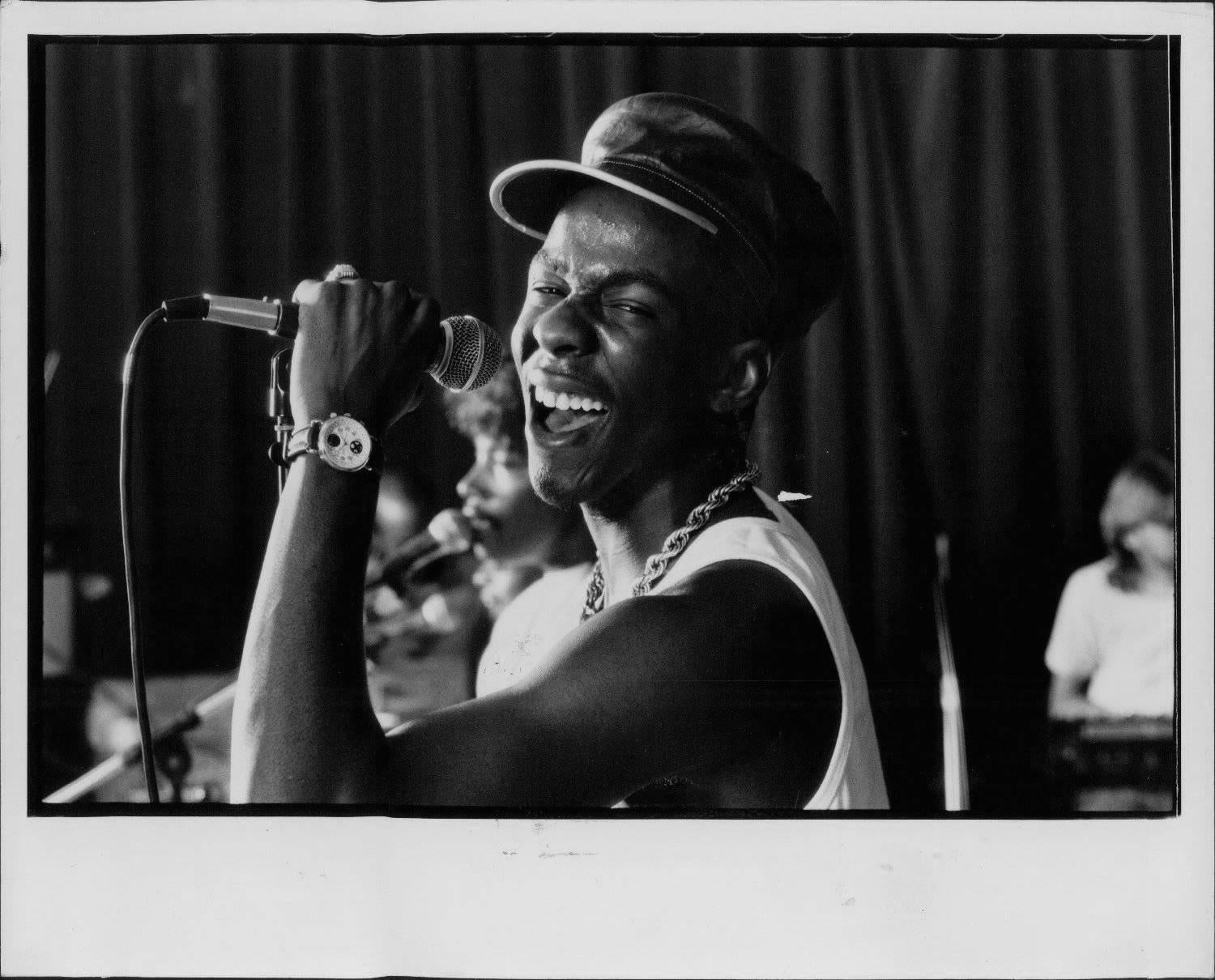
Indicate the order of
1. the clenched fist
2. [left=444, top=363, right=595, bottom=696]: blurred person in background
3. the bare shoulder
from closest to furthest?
1. the bare shoulder
2. the clenched fist
3. [left=444, top=363, right=595, bottom=696]: blurred person in background

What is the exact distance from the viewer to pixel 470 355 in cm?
283

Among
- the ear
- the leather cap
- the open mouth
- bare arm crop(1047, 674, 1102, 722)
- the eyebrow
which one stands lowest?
bare arm crop(1047, 674, 1102, 722)

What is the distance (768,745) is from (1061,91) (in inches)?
59.6

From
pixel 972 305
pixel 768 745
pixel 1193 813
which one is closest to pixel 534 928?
pixel 768 745

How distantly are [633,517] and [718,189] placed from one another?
2.25 feet

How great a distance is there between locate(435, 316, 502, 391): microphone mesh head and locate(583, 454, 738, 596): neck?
1.20ft

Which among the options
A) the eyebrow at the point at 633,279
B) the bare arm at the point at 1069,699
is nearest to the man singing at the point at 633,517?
the eyebrow at the point at 633,279

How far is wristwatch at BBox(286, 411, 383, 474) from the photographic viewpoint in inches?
108

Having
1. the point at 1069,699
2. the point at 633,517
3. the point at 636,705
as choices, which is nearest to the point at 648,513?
the point at 633,517

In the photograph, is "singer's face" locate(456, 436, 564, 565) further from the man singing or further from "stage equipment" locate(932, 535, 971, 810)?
"stage equipment" locate(932, 535, 971, 810)

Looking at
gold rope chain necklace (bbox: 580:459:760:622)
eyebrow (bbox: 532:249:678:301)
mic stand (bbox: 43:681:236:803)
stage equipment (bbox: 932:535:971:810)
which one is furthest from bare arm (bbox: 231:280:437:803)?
stage equipment (bbox: 932:535:971:810)

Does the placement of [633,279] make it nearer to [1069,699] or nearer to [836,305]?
[836,305]

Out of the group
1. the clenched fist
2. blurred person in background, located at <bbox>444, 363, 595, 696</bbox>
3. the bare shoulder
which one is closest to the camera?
the bare shoulder

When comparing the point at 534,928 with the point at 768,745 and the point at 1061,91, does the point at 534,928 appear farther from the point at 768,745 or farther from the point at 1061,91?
the point at 1061,91
